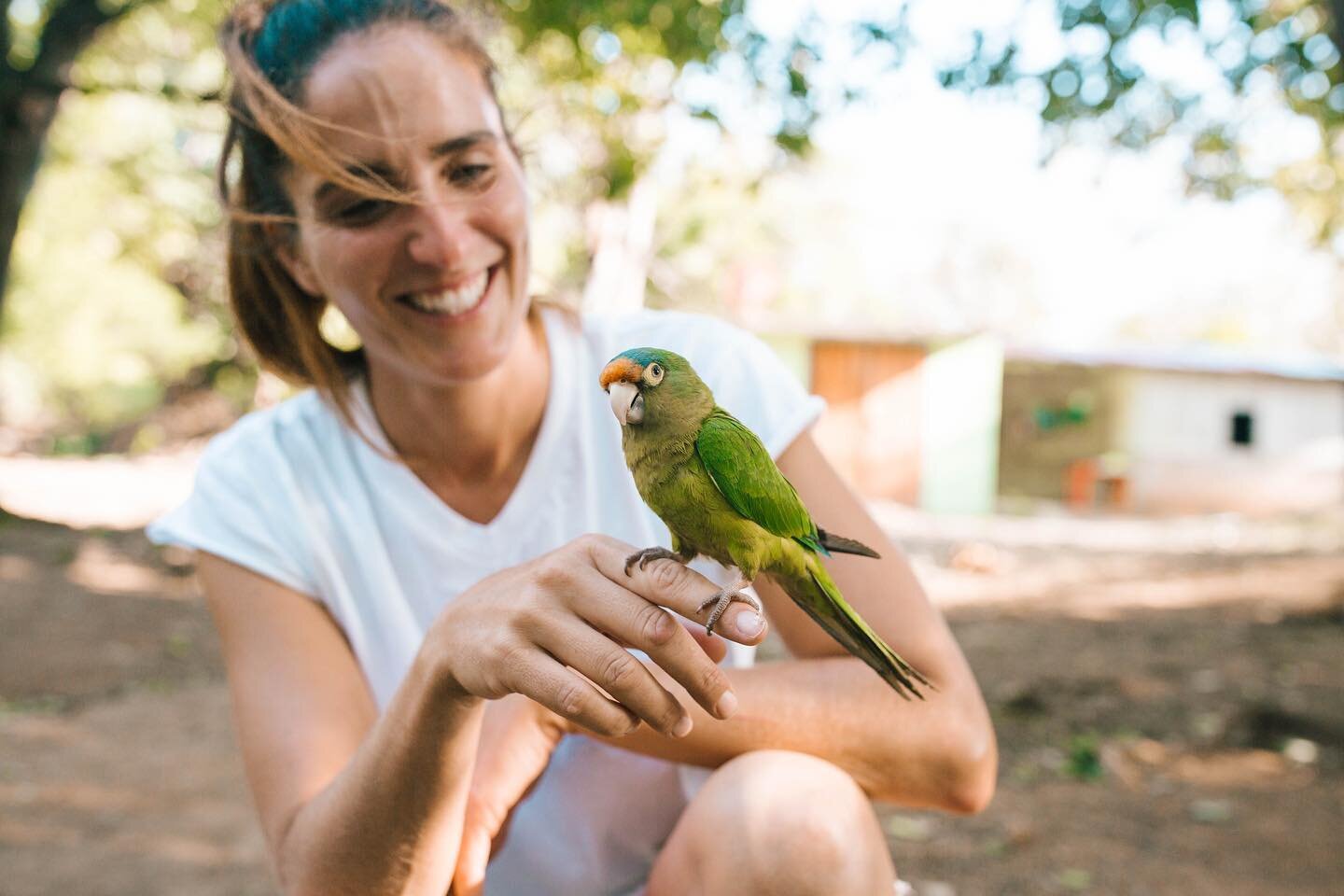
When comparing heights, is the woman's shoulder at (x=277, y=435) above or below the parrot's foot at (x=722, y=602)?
above

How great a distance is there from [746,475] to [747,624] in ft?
0.73

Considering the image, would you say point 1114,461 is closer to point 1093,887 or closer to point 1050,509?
point 1050,509

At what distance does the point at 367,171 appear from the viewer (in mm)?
1901

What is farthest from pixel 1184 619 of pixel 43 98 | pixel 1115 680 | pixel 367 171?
pixel 43 98

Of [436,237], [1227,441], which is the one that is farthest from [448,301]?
[1227,441]

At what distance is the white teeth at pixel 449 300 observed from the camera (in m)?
1.98

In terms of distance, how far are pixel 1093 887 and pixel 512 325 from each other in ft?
15.4

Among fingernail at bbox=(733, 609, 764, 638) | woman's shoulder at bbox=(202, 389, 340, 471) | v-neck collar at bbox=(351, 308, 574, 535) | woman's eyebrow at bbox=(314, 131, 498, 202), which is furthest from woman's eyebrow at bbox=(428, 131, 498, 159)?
fingernail at bbox=(733, 609, 764, 638)

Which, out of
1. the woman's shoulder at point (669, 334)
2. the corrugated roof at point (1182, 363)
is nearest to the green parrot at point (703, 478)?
the woman's shoulder at point (669, 334)

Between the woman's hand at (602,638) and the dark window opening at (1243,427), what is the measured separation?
83.5 ft

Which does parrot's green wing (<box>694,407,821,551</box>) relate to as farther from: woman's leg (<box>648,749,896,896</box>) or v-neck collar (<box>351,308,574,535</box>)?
v-neck collar (<box>351,308,574,535</box>)

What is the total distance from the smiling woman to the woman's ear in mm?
12

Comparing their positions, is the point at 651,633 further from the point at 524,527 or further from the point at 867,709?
the point at 524,527

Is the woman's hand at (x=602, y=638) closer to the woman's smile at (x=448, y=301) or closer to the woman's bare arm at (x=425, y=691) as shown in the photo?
the woman's bare arm at (x=425, y=691)
